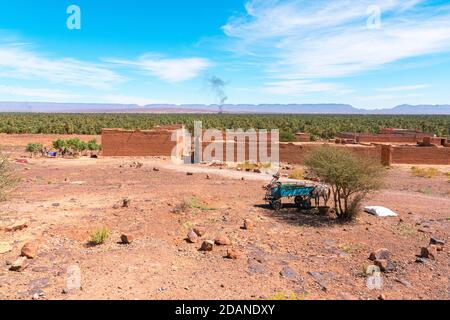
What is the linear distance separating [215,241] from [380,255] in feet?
13.1

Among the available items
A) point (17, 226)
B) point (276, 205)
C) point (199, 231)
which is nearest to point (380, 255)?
point (199, 231)

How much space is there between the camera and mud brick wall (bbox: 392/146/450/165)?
98.0ft

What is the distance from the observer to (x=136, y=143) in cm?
3119

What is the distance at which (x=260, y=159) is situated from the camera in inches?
1156

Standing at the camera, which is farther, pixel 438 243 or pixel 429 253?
pixel 438 243

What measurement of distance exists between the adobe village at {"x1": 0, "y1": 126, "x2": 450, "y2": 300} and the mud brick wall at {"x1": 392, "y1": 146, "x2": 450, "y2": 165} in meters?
9.37

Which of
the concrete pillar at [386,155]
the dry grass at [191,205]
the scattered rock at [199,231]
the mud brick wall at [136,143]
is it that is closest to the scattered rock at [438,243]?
the scattered rock at [199,231]

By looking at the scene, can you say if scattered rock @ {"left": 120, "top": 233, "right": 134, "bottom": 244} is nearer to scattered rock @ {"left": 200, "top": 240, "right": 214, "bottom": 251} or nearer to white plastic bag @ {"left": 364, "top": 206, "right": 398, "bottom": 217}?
scattered rock @ {"left": 200, "top": 240, "right": 214, "bottom": 251}

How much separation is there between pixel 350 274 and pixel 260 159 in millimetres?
20521

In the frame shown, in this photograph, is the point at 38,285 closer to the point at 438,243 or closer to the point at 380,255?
the point at 380,255

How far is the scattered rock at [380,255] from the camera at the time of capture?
9.87 m

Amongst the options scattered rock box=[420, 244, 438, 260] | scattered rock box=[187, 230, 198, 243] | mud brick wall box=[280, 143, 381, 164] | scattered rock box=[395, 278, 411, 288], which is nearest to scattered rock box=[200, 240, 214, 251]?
scattered rock box=[187, 230, 198, 243]
